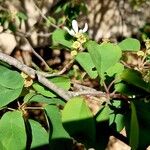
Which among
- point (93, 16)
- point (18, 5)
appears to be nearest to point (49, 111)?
point (18, 5)

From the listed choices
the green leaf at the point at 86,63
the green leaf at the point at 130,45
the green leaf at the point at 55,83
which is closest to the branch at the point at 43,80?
the green leaf at the point at 55,83

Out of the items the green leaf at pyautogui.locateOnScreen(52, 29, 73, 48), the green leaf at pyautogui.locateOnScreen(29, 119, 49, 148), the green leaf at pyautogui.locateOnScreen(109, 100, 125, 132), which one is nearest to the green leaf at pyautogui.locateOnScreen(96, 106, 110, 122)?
the green leaf at pyautogui.locateOnScreen(109, 100, 125, 132)

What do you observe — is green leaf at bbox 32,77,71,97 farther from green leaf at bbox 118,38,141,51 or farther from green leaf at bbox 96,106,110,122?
green leaf at bbox 118,38,141,51

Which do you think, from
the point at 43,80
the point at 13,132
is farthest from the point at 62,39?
the point at 13,132

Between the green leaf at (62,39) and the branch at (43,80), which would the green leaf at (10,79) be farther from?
the green leaf at (62,39)

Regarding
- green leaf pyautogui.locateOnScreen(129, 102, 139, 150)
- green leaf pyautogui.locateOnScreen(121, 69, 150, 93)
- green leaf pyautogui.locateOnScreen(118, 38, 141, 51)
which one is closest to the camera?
green leaf pyautogui.locateOnScreen(129, 102, 139, 150)

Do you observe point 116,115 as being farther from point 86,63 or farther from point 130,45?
point 130,45
